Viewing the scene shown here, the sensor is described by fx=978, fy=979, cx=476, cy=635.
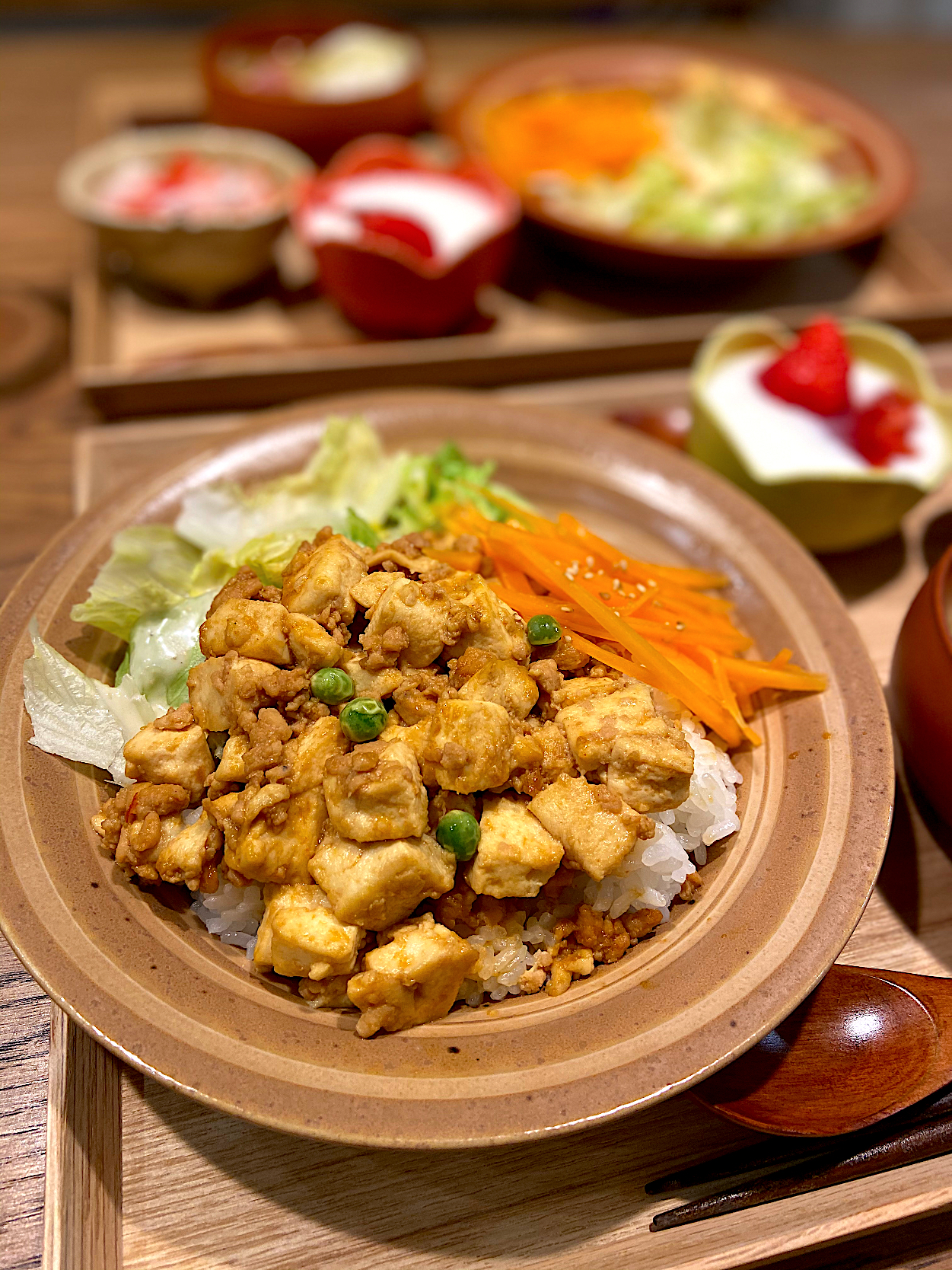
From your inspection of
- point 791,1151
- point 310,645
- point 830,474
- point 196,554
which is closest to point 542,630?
point 310,645

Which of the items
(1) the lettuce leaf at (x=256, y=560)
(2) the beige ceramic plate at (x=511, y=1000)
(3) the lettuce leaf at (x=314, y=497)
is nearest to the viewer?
(2) the beige ceramic plate at (x=511, y=1000)

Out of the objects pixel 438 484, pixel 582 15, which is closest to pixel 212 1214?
pixel 438 484

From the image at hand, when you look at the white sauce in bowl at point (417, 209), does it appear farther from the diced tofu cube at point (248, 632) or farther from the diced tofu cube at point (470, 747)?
the diced tofu cube at point (470, 747)

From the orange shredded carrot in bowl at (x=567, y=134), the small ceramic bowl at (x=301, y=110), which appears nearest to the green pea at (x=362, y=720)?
the orange shredded carrot in bowl at (x=567, y=134)

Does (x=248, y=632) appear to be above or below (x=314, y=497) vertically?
above

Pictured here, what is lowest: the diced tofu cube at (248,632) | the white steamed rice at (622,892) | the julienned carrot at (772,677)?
the white steamed rice at (622,892)

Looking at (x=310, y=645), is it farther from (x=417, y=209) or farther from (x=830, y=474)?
(x=417, y=209)
